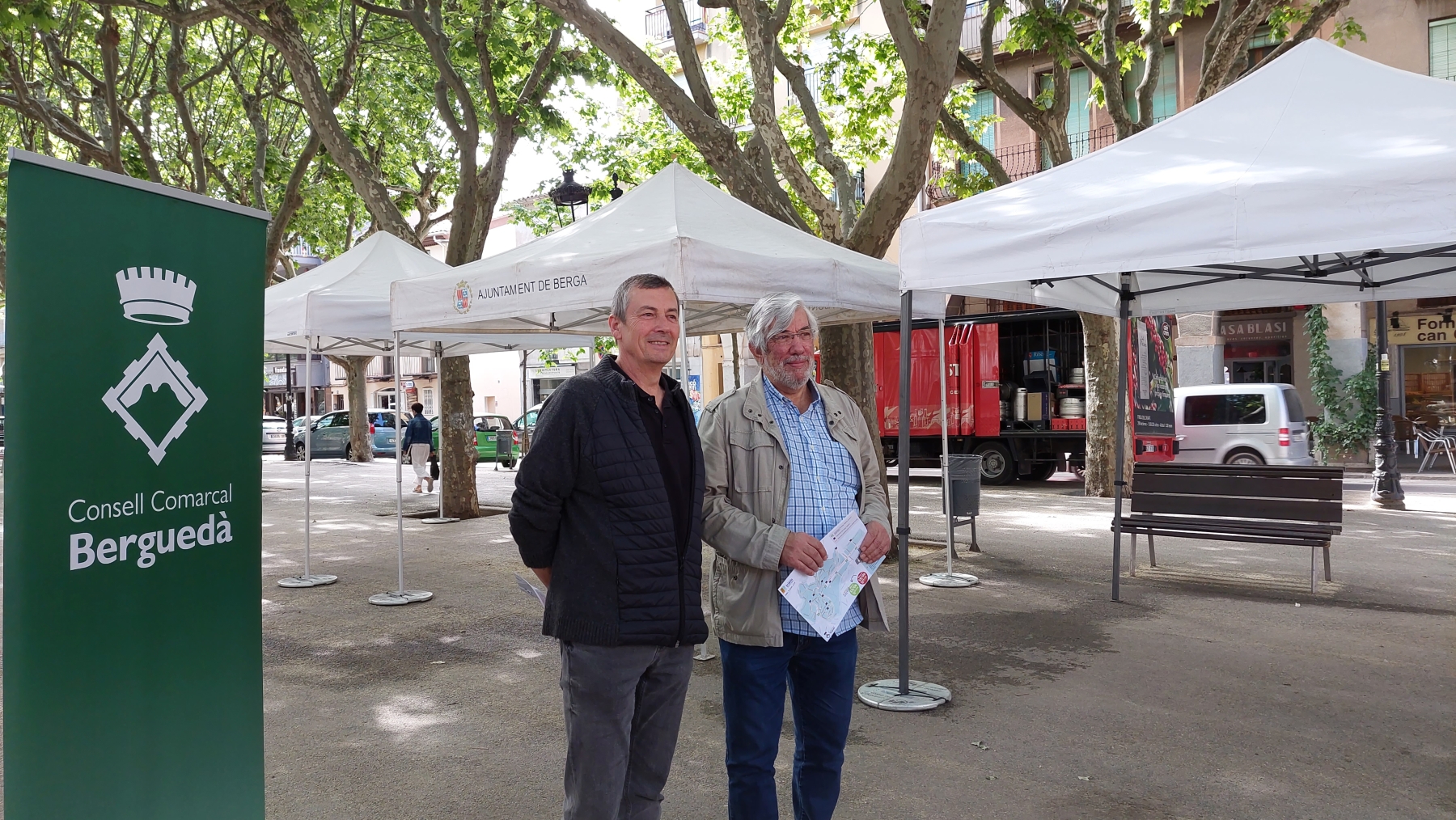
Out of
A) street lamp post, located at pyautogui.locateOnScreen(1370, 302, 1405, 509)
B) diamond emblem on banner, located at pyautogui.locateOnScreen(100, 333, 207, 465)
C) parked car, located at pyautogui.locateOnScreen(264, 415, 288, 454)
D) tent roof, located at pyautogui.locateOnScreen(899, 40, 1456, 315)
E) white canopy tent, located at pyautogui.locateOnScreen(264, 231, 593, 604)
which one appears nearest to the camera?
diamond emblem on banner, located at pyautogui.locateOnScreen(100, 333, 207, 465)

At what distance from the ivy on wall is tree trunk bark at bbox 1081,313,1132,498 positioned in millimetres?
8001

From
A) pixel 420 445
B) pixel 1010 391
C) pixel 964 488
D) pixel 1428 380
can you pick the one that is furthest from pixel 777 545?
pixel 1428 380

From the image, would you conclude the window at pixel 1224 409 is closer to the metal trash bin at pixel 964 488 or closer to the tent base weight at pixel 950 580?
the metal trash bin at pixel 964 488

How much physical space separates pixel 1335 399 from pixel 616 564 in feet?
69.1

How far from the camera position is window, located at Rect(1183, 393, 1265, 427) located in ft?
50.6

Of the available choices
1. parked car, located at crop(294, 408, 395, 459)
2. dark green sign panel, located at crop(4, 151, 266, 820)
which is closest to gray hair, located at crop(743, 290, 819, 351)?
dark green sign panel, located at crop(4, 151, 266, 820)

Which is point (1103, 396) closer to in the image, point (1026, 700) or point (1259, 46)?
point (1026, 700)

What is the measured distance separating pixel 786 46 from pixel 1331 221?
11904 mm

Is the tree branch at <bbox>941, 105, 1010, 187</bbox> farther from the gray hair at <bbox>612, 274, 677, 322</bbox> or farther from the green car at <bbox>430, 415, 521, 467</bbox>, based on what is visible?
the green car at <bbox>430, 415, 521, 467</bbox>

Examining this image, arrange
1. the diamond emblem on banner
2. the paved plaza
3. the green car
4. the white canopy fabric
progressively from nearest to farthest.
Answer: the diamond emblem on banner, the paved plaza, the white canopy fabric, the green car

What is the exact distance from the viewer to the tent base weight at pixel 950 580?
7.97 m

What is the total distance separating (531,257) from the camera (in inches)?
258

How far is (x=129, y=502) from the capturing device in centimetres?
238

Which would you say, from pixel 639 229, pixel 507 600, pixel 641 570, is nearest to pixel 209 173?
pixel 507 600
